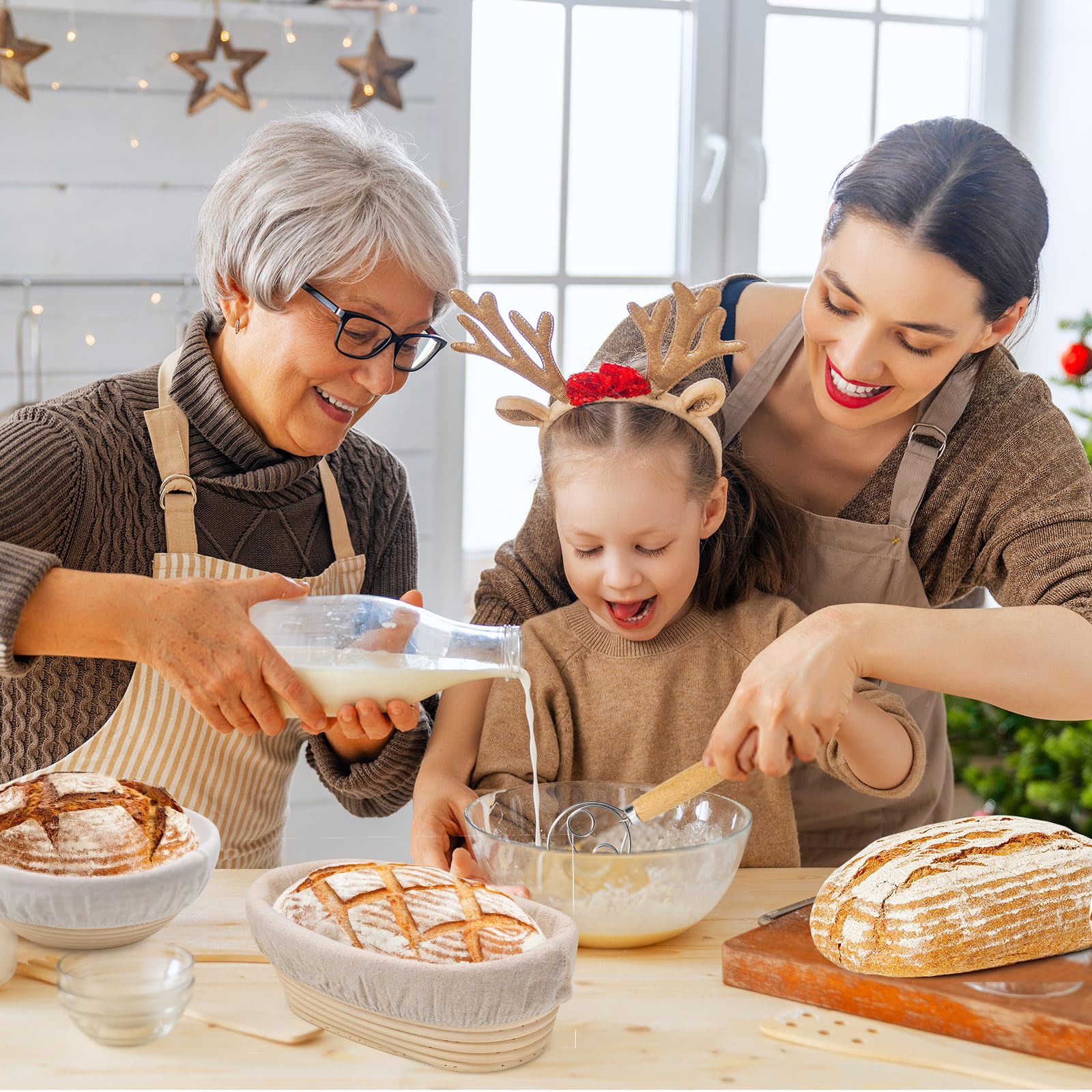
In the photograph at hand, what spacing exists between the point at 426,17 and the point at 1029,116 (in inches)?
68.3

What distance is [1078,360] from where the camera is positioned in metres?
2.74

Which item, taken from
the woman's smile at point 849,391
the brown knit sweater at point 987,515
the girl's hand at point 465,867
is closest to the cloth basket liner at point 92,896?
the girl's hand at point 465,867

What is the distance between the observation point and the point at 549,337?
1517 millimetres

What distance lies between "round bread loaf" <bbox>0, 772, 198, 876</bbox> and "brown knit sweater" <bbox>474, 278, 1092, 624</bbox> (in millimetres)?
565

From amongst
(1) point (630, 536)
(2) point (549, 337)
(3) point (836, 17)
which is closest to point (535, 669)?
(1) point (630, 536)

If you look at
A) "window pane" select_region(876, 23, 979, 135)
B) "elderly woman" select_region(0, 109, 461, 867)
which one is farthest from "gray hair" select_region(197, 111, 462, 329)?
"window pane" select_region(876, 23, 979, 135)

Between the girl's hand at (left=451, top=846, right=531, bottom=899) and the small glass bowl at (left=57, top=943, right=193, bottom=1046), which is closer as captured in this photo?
the small glass bowl at (left=57, top=943, right=193, bottom=1046)

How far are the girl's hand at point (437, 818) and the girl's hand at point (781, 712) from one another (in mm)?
334

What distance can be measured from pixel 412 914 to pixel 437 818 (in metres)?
0.37

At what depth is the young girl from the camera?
1.45 meters

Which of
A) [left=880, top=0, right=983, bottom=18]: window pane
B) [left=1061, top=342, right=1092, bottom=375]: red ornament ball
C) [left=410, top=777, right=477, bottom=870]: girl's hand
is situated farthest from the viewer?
[left=880, top=0, right=983, bottom=18]: window pane

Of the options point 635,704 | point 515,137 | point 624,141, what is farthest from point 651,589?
point 624,141

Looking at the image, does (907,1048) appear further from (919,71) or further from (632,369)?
(919,71)

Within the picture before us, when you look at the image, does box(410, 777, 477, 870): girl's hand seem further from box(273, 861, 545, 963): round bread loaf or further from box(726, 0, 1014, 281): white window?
box(726, 0, 1014, 281): white window
